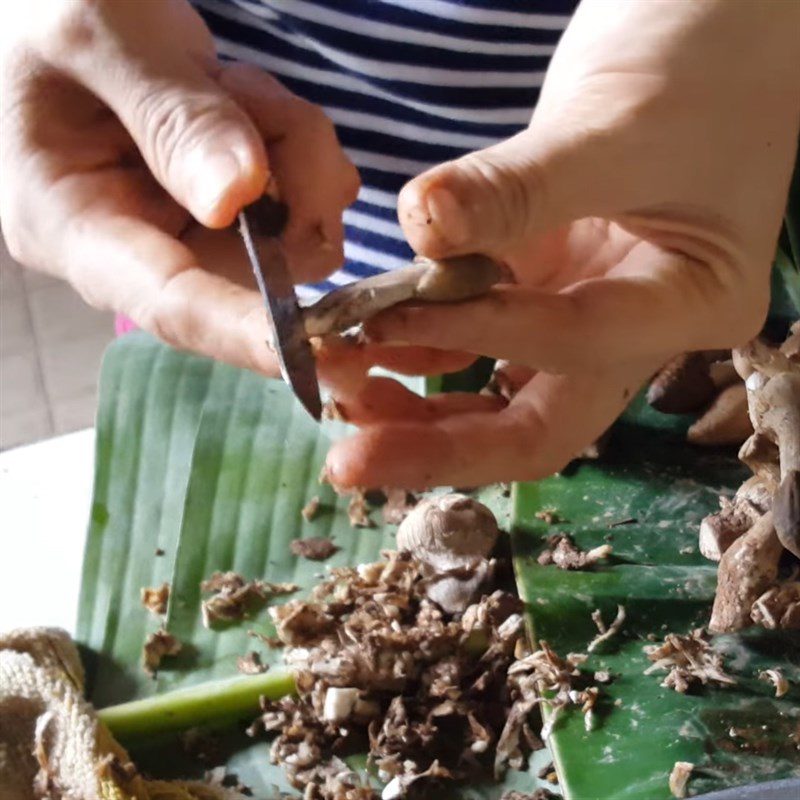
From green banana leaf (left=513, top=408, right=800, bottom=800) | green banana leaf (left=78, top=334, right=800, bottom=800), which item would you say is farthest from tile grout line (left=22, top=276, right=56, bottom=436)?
green banana leaf (left=513, top=408, right=800, bottom=800)

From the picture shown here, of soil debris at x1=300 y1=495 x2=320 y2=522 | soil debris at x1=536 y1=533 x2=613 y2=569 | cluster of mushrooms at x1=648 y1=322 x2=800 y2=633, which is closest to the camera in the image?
cluster of mushrooms at x1=648 y1=322 x2=800 y2=633

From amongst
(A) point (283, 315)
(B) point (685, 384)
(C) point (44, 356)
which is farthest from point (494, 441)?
(C) point (44, 356)

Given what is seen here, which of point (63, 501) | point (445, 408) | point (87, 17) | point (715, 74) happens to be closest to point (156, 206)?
point (87, 17)

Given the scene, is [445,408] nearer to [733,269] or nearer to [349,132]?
[733,269]

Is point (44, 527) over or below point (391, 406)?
below

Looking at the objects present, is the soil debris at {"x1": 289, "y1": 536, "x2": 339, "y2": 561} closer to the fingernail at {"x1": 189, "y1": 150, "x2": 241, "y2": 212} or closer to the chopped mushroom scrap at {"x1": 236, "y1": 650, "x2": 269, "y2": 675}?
the chopped mushroom scrap at {"x1": 236, "y1": 650, "x2": 269, "y2": 675}

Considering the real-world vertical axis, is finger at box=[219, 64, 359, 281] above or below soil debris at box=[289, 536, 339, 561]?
above

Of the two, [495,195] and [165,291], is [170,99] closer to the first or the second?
[165,291]
